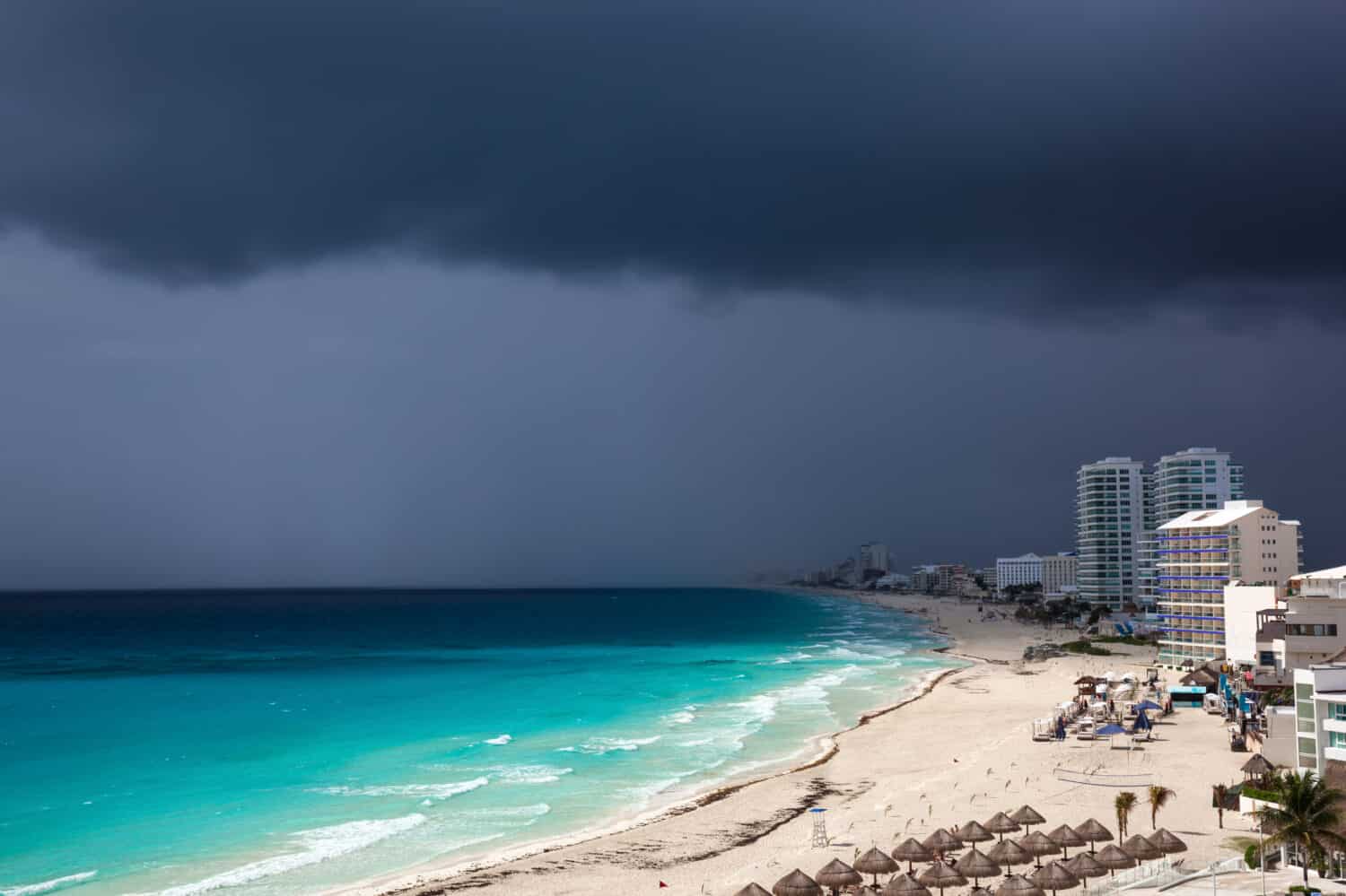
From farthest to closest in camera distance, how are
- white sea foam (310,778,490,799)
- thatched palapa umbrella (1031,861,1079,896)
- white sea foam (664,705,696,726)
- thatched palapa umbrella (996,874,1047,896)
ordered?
white sea foam (664,705,696,726)
white sea foam (310,778,490,799)
thatched palapa umbrella (1031,861,1079,896)
thatched palapa umbrella (996,874,1047,896)

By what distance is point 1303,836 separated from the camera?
23.6 meters

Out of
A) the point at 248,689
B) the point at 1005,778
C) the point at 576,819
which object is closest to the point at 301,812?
the point at 576,819

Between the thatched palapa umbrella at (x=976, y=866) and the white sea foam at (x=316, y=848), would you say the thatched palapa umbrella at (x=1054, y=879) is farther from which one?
the white sea foam at (x=316, y=848)

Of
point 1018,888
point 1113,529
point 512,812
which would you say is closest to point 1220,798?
point 1018,888

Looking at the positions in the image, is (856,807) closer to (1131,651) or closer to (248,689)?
(248,689)

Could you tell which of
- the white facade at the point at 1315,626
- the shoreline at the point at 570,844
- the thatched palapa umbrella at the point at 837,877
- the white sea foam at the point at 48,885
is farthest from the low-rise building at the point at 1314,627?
the white sea foam at the point at 48,885

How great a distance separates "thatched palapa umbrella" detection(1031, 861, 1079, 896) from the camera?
24.5 meters

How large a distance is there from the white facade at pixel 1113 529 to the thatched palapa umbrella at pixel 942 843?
554 ft

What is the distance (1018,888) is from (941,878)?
2.36 meters

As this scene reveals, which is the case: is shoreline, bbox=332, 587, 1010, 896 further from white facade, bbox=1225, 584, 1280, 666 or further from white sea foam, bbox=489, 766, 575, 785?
white facade, bbox=1225, 584, 1280, 666

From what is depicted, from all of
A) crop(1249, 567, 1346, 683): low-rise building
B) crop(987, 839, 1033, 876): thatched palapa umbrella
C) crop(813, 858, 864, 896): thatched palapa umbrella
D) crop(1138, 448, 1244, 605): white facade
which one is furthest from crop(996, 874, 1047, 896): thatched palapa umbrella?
crop(1138, 448, 1244, 605): white facade

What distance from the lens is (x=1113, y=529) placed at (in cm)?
18625

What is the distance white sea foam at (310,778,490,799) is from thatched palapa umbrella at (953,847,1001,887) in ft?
76.2

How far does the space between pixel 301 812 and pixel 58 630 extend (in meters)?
164
